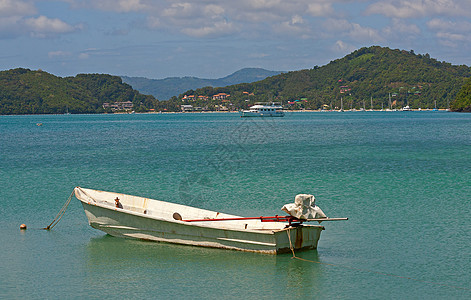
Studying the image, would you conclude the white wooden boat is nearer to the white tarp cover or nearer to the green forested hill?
the white tarp cover

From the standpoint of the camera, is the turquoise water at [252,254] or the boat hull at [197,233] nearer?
the turquoise water at [252,254]

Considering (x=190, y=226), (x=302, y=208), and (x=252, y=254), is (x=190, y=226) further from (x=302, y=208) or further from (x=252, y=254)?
(x=302, y=208)

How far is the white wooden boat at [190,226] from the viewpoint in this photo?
17.8 metres

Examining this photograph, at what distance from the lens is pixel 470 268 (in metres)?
17.1

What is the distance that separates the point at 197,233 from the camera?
1884cm

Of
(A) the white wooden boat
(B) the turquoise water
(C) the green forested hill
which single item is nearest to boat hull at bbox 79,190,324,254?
(A) the white wooden boat

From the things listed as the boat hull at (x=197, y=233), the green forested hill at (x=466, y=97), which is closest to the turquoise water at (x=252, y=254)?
the boat hull at (x=197, y=233)

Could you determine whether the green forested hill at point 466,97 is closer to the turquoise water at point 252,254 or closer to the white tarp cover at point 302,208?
the turquoise water at point 252,254

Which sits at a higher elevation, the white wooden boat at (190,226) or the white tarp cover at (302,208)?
the white tarp cover at (302,208)

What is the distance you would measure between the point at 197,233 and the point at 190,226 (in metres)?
0.32

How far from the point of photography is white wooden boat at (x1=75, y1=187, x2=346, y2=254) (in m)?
17.8

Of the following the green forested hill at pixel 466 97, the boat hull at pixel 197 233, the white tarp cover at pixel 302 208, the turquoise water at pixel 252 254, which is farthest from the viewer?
the green forested hill at pixel 466 97

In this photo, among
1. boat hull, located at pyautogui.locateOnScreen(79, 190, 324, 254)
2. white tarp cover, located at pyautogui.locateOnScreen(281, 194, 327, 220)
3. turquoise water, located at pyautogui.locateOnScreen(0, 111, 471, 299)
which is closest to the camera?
turquoise water, located at pyautogui.locateOnScreen(0, 111, 471, 299)

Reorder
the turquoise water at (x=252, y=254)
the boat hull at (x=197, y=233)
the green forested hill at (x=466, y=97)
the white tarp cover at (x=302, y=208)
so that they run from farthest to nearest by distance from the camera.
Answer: the green forested hill at (x=466, y=97) → the boat hull at (x=197, y=233) → the white tarp cover at (x=302, y=208) → the turquoise water at (x=252, y=254)
